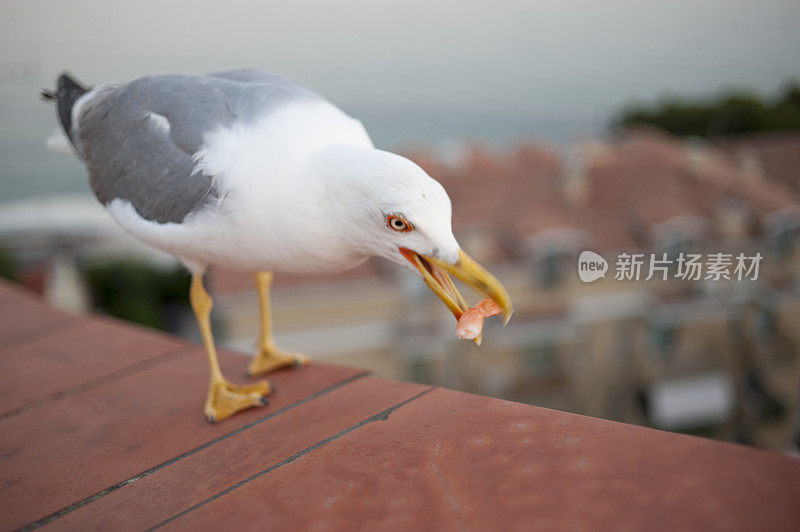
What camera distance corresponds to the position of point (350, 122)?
1.67 m

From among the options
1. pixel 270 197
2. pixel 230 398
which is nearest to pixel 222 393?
pixel 230 398

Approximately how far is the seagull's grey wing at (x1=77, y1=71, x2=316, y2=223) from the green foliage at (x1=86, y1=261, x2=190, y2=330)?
52.5 feet

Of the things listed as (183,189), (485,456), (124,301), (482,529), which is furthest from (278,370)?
(124,301)

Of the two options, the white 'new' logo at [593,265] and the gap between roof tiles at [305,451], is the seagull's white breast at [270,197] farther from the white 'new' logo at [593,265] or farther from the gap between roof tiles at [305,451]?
the white 'new' logo at [593,265]

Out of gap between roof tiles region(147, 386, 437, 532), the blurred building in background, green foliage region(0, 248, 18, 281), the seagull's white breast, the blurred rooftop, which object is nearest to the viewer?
the blurred rooftop

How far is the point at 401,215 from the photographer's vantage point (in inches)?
51.6

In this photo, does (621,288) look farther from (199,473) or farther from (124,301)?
(199,473)

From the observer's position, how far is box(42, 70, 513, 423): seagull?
4.36 feet

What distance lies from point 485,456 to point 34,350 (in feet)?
5.99

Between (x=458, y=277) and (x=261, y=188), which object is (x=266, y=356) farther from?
(x=458, y=277)

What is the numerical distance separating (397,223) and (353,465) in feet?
1.65

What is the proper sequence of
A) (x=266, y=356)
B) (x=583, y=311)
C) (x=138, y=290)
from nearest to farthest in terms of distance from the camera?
(x=266, y=356) < (x=583, y=311) < (x=138, y=290)

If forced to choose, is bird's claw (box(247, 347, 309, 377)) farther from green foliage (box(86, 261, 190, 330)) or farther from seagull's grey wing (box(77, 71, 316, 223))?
green foliage (box(86, 261, 190, 330))

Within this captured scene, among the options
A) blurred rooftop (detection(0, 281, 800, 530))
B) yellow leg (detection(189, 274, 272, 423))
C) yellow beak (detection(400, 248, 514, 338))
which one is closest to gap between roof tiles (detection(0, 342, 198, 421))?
blurred rooftop (detection(0, 281, 800, 530))
